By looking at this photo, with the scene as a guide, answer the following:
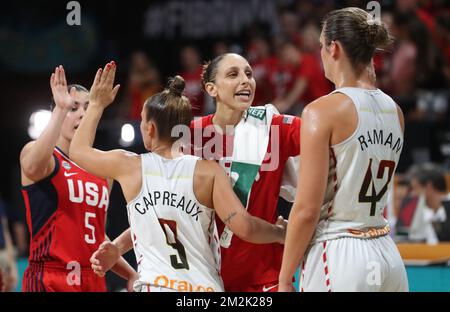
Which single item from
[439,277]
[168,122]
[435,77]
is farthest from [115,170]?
[435,77]

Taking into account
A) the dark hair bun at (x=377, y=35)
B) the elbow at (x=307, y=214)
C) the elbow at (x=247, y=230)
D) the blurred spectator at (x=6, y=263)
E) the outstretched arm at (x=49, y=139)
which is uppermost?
the dark hair bun at (x=377, y=35)

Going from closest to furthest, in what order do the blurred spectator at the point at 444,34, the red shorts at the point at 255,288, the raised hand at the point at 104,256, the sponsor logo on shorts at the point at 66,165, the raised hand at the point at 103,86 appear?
the raised hand at the point at 103,86 < the raised hand at the point at 104,256 < the red shorts at the point at 255,288 < the sponsor logo on shorts at the point at 66,165 < the blurred spectator at the point at 444,34

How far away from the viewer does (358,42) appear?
151 inches

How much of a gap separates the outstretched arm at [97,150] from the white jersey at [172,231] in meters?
0.15

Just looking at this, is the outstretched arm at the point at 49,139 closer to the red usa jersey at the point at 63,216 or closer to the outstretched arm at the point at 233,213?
the red usa jersey at the point at 63,216

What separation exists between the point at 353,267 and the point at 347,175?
43 cm

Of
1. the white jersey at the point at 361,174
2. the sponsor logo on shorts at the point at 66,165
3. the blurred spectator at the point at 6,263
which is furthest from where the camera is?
the blurred spectator at the point at 6,263

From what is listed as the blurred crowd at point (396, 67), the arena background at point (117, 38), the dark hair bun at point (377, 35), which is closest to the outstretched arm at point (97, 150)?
the dark hair bun at point (377, 35)

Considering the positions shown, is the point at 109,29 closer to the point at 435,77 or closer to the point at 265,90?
the point at 265,90

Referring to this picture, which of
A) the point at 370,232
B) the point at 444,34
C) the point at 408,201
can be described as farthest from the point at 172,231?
the point at 444,34

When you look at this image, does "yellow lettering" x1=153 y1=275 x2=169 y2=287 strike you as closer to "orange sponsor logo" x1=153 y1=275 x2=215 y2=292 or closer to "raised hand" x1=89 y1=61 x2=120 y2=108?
"orange sponsor logo" x1=153 y1=275 x2=215 y2=292

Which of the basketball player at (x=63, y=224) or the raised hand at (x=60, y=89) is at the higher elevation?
the raised hand at (x=60, y=89)

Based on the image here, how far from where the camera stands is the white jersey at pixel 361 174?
376cm

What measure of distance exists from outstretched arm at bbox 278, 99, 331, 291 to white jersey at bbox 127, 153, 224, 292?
50 cm
